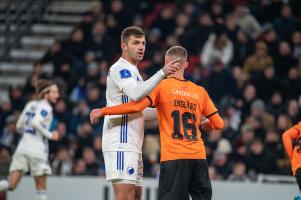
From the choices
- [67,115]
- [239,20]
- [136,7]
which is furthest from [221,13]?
[67,115]

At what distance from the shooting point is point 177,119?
870 cm

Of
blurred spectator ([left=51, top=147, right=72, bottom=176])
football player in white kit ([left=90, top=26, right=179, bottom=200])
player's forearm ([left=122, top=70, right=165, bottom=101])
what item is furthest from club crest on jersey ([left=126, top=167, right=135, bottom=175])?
blurred spectator ([left=51, top=147, right=72, bottom=176])

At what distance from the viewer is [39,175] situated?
42.3 feet

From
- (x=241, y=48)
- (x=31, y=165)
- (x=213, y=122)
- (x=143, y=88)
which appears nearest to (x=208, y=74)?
(x=241, y=48)

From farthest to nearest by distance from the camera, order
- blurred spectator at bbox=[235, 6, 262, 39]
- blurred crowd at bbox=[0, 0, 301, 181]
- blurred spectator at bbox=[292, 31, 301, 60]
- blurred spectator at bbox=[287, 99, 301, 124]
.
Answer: blurred spectator at bbox=[235, 6, 262, 39]
blurred spectator at bbox=[292, 31, 301, 60]
blurred crowd at bbox=[0, 0, 301, 181]
blurred spectator at bbox=[287, 99, 301, 124]

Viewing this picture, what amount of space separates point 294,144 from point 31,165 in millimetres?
4507

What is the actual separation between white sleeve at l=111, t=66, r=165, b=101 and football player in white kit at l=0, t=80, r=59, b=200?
413 cm

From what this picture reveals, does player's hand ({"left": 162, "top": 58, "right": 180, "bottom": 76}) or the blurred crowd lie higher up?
the blurred crowd

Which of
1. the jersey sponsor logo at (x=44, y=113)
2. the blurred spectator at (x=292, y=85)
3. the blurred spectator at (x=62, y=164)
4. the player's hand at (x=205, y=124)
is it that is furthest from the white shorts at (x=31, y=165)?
the blurred spectator at (x=292, y=85)

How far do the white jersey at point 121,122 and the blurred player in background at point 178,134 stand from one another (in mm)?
267

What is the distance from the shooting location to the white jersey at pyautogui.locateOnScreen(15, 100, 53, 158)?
12859 mm

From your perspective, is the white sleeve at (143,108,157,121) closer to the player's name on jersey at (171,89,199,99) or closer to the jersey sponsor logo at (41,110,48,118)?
the player's name on jersey at (171,89,199,99)

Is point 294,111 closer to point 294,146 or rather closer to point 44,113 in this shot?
point 44,113

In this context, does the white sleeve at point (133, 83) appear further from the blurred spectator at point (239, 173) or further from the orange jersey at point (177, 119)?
the blurred spectator at point (239, 173)
